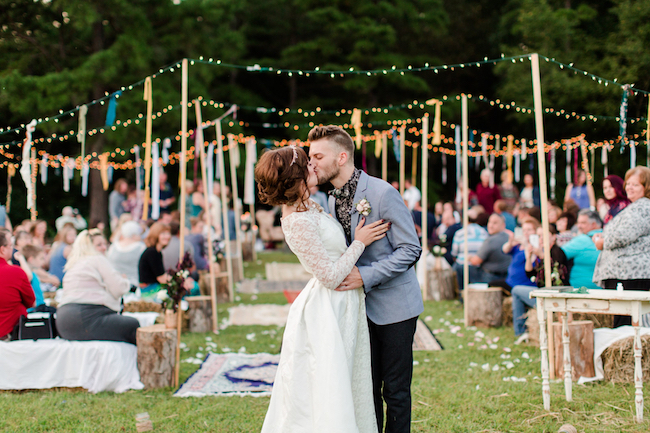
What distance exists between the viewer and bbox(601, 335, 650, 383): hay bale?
4473 millimetres

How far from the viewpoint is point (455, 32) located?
69.3ft

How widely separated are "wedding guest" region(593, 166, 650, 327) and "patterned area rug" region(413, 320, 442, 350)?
1979mm

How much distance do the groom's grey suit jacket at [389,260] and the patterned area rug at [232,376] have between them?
2.00m

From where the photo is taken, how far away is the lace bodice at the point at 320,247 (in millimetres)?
2814

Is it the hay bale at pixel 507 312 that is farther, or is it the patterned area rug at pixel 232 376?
the hay bale at pixel 507 312

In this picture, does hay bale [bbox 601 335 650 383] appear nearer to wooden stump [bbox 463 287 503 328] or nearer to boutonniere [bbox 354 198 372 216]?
wooden stump [bbox 463 287 503 328]

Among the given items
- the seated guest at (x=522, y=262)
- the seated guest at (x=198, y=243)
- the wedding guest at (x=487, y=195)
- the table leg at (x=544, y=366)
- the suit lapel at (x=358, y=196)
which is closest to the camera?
the suit lapel at (x=358, y=196)

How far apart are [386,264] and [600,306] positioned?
1759mm

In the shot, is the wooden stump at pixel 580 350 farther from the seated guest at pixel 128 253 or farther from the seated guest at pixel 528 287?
the seated guest at pixel 128 253

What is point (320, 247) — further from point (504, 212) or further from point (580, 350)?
point (504, 212)

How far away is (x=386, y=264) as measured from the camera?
2873mm

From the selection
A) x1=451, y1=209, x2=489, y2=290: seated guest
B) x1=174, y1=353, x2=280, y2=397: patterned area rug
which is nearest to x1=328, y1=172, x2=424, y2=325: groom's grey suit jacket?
x1=174, y1=353, x2=280, y2=397: patterned area rug

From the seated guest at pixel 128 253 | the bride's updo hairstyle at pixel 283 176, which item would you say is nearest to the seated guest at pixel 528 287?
the bride's updo hairstyle at pixel 283 176

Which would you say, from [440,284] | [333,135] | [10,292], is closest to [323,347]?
[333,135]
